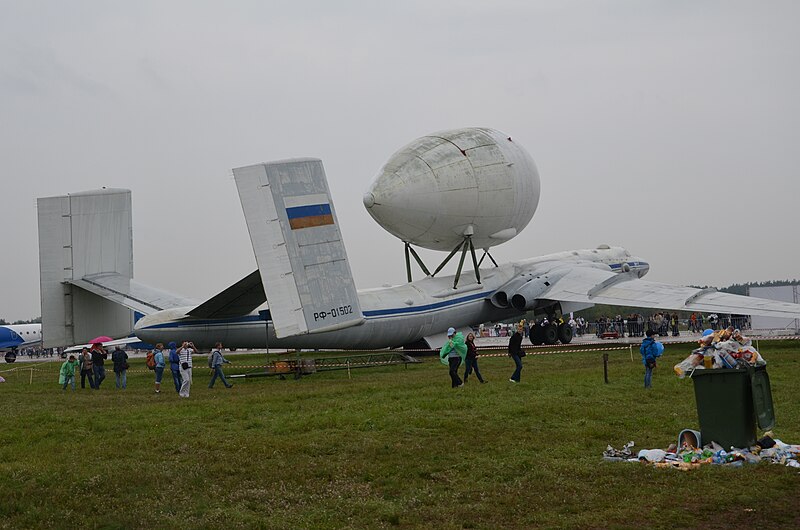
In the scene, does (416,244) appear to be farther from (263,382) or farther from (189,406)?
(189,406)

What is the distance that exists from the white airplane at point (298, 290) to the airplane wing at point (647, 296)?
0.05 m

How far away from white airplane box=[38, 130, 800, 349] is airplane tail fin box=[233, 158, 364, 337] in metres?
0.03

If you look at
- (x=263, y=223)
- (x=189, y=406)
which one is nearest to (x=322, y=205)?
(x=263, y=223)

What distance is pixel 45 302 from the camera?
101 feet

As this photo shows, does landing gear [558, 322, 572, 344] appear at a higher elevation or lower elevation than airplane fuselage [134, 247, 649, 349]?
lower

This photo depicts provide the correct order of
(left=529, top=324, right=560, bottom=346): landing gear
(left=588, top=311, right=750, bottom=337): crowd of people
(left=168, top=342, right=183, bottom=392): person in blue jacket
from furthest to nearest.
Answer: (left=588, top=311, right=750, bottom=337): crowd of people < (left=529, top=324, right=560, bottom=346): landing gear < (left=168, top=342, right=183, bottom=392): person in blue jacket

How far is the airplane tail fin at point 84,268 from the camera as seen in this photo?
101 ft

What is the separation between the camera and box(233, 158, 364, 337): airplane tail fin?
24.5 meters

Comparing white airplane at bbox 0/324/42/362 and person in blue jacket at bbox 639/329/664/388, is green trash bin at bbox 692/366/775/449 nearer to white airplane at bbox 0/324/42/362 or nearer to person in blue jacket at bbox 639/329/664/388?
person in blue jacket at bbox 639/329/664/388

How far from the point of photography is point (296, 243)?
82.0ft

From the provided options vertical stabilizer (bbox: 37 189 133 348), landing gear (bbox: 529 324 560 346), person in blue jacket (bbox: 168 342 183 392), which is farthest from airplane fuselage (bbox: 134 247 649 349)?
vertical stabilizer (bbox: 37 189 133 348)

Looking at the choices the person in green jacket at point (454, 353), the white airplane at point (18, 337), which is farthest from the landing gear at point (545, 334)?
the white airplane at point (18, 337)

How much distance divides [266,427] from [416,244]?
763 inches

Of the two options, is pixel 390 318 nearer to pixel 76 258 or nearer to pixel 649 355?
pixel 76 258
